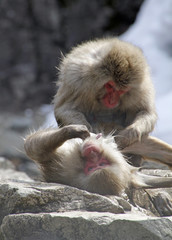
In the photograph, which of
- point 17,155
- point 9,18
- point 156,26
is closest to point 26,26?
point 9,18

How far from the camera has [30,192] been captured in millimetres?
3414

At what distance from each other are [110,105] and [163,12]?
13658 mm

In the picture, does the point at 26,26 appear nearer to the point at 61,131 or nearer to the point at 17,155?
the point at 17,155

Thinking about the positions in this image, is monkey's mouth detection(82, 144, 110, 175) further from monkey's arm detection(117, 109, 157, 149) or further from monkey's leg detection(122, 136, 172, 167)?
monkey's leg detection(122, 136, 172, 167)

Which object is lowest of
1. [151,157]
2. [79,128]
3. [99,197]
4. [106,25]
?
[99,197]

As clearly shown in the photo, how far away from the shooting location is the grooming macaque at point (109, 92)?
16.6ft

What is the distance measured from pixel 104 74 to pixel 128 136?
72 centimetres

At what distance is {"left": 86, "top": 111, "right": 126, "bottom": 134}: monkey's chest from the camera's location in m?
5.29

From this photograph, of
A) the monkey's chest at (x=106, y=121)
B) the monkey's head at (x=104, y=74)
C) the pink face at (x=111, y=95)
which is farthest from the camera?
the monkey's chest at (x=106, y=121)

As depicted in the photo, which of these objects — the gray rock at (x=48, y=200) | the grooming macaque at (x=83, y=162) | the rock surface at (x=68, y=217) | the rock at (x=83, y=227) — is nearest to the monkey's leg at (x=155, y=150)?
the grooming macaque at (x=83, y=162)

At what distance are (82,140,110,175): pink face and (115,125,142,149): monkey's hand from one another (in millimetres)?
930

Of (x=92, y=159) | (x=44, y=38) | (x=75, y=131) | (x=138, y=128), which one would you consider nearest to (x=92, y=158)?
(x=92, y=159)

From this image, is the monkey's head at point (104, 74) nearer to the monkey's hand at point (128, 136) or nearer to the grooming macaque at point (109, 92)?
the grooming macaque at point (109, 92)

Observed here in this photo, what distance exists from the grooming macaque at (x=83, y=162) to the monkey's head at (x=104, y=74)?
2.95ft
